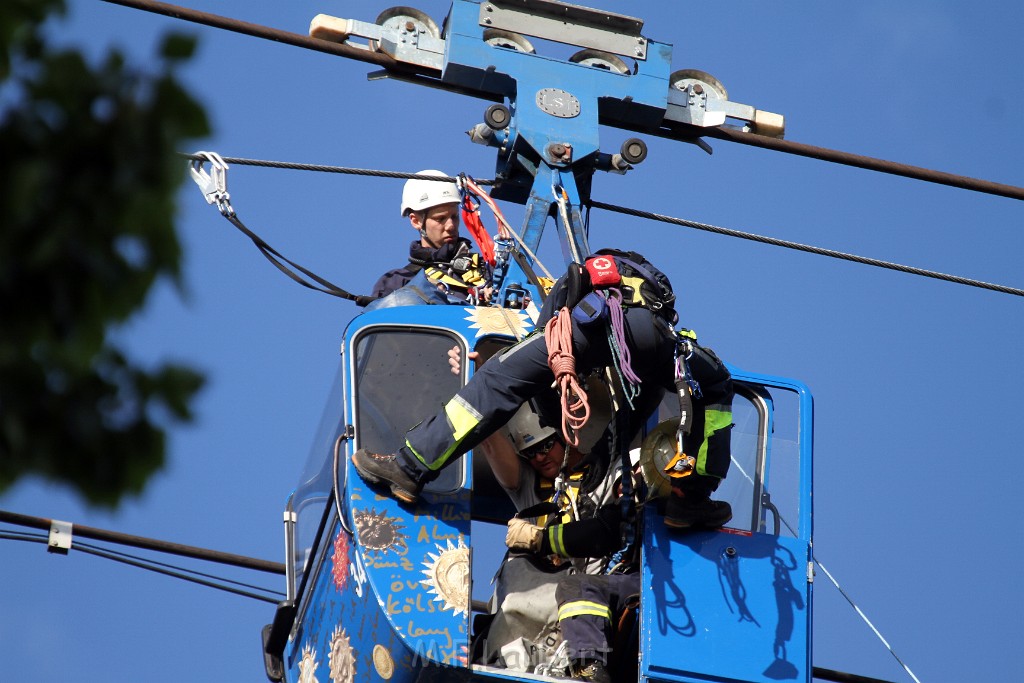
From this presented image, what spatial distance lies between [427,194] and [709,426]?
112 inches

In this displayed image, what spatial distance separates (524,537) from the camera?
24.1 ft

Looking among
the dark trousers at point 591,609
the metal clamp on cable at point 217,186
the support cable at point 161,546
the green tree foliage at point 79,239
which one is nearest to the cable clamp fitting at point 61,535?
the support cable at point 161,546

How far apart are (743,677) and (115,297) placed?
4985mm

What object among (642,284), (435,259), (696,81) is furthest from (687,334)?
(696,81)

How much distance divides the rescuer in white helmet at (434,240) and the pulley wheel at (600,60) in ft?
3.64

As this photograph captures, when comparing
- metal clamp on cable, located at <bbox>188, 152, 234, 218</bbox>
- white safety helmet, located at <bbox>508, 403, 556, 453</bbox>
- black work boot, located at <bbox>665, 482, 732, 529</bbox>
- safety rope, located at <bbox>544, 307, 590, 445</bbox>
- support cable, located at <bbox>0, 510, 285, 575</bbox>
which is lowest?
support cable, located at <bbox>0, 510, 285, 575</bbox>

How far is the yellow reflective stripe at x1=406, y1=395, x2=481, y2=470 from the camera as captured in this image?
23.2 feet

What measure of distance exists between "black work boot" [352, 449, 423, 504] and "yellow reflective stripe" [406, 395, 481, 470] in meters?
0.10

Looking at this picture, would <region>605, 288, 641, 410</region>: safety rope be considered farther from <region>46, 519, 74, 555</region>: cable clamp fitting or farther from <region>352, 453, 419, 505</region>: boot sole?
<region>46, 519, 74, 555</region>: cable clamp fitting

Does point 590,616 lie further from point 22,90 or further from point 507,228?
point 22,90

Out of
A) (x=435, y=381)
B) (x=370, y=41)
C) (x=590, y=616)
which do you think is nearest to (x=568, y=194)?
(x=370, y=41)

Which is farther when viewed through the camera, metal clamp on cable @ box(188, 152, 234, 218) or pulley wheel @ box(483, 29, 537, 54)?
pulley wheel @ box(483, 29, 537, 54)

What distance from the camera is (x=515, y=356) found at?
718 cm

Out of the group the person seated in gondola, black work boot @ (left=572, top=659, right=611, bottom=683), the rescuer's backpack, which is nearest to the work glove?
black work boot @ (left=572, top=659, right=611, bottom=683)
